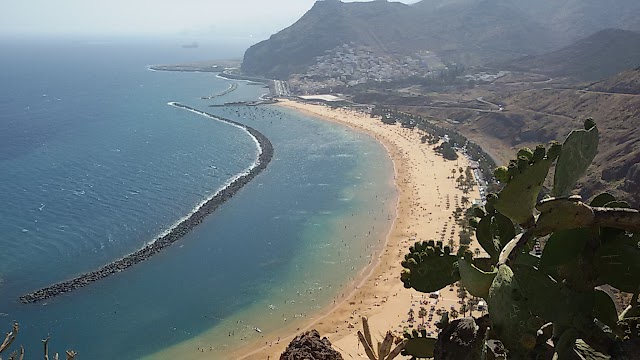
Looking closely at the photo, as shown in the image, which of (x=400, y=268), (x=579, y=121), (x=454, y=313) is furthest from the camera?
(x=579, y=121)

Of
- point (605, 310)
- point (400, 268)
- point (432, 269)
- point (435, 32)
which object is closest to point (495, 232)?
point (432, 269)

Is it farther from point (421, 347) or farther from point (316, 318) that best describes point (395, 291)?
point (421, 347)

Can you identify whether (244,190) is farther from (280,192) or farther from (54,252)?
(54,252)

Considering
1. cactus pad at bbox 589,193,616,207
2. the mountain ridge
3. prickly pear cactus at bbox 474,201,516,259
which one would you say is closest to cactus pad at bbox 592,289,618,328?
cactus pad at bbox 589,193,616,207

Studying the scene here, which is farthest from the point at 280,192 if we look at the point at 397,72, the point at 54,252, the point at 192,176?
the point at 397,72

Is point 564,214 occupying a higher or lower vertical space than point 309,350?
higher

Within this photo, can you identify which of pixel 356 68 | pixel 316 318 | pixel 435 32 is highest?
pixel 435 32

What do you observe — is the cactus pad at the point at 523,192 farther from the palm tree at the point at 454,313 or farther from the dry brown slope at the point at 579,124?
the dry brown slope at the point at 579,124

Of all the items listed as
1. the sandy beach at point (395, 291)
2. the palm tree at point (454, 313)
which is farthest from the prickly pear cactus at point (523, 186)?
the palm tree at point (454, 313)
